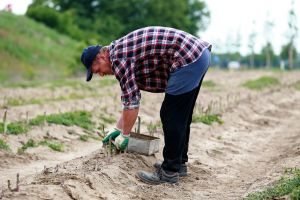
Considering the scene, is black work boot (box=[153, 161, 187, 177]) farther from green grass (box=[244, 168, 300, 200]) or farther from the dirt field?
green grass (box=[244, 168, 300, 200])

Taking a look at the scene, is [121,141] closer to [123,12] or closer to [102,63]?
[102,63]

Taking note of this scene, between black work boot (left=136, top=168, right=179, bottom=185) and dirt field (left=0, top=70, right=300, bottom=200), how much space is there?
8cm

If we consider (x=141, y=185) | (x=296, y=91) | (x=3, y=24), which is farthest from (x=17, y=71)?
(x=141, y=185)

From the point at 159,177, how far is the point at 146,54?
1376mm

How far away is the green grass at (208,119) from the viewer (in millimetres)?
10148

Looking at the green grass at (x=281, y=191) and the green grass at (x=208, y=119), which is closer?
the green grass at (x=281, y=191)

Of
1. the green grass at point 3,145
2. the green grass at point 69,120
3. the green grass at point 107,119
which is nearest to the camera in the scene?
the green grass at point 3,145

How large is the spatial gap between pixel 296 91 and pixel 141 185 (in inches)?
596

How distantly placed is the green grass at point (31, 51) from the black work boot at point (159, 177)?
16.9 m

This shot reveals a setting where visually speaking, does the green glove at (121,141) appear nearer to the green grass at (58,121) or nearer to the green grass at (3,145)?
the green grass at (3,145)

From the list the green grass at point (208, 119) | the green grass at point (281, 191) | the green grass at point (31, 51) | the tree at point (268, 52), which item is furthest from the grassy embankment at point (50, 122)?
the tree at point (268, 52)

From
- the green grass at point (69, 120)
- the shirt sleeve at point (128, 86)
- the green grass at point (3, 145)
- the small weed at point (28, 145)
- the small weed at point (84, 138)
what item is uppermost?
the shirt sleeve at point (128, 86)

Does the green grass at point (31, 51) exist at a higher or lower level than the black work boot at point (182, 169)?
higher

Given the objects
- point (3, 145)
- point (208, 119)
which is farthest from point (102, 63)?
point (208, 119)
